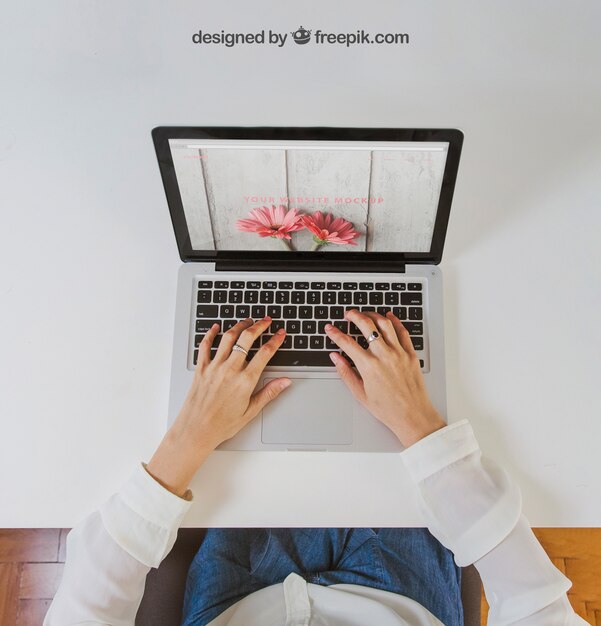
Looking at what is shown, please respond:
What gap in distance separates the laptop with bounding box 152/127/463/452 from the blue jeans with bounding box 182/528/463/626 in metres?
0.32

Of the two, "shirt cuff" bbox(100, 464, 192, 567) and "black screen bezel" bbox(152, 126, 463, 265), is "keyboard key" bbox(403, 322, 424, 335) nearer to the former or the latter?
"black screen bezel" bbox(152, 126, 463, 265)

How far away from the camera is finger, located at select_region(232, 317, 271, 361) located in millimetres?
714

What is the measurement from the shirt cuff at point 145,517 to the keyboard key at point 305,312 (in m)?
0.29

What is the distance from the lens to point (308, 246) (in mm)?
740

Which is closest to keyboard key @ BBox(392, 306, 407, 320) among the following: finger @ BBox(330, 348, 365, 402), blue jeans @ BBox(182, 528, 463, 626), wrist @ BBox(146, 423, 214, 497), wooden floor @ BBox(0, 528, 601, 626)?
finger @ BBox(330, 348, 365, 402)

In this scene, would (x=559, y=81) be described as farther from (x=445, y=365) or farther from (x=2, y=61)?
(x=2, y=61)

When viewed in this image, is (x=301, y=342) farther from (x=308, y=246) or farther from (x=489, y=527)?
(x=489, y=527)

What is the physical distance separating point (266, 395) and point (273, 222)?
0.23m

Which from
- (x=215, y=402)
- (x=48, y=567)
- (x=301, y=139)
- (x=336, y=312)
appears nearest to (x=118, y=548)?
(x=215, y=402)

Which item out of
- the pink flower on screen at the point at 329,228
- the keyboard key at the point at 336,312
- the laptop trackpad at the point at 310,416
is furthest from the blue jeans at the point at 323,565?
the pink flower on screen at the point at 329,228

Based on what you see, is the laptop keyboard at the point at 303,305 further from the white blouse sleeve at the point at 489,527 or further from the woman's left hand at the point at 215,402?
the white blouse sleeve at the point at 489,527

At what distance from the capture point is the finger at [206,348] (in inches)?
28.3

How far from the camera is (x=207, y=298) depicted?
76 centimetres

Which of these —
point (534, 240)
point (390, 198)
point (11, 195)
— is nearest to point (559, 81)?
point (534, 240)
